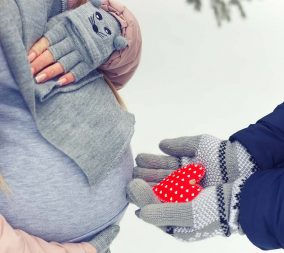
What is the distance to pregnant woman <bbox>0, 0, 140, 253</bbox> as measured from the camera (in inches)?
24.0

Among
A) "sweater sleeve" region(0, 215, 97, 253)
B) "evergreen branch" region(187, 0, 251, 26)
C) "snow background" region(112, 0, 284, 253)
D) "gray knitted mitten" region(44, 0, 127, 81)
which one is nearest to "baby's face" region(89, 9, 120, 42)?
"gray knitted mitten" region(44, 0, 127, 81)

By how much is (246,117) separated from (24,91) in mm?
A: 769

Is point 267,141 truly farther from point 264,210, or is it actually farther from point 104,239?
point 104,239

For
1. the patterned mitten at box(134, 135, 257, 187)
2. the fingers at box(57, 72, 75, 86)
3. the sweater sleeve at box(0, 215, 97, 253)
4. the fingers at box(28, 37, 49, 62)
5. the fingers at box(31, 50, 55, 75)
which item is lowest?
the sweater sleeve at box(0, 215, 97, 253)

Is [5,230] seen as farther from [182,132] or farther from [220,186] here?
[182,132]

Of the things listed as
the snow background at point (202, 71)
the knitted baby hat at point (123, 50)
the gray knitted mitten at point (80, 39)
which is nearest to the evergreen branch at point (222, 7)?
the snow background at point (202, 71)

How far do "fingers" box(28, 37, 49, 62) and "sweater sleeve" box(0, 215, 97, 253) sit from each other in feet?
0.68

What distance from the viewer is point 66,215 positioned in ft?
2.22

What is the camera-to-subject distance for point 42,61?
2.11 feet

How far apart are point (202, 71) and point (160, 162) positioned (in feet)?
1.75

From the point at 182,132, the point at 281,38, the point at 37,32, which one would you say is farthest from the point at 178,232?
the point at 281,38

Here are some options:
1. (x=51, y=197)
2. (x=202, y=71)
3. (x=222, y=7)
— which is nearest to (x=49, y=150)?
(x=51, y=197)

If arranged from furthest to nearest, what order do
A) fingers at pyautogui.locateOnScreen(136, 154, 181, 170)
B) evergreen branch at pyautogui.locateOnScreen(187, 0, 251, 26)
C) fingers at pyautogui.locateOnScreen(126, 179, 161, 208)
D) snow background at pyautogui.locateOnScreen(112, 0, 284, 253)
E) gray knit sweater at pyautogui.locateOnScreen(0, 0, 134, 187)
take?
evergreen branch at pyautogui.locateOnScreen(187, 0, 251, 26) < snow background at pyautogui.locateOnScreen(112, 0, 284, 253) < fingers at pyautogui.locateOnScreen(136, 154, 181, 170) < fingers at pyautogui.locateOnScreen(126, 179, 161, 208) < gray knit sweater at pyautogui.locateOnScreen(0, 0, 134, 187)

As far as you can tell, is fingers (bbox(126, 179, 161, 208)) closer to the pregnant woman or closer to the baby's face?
the pregnant woman
